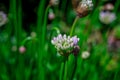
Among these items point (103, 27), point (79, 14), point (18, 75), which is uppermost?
point (79, 14)

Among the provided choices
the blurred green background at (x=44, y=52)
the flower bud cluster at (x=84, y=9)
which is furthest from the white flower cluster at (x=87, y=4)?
the blurred green background at (x=44, y=52)

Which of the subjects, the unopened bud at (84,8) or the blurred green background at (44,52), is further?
the blurred green background at (44,52)

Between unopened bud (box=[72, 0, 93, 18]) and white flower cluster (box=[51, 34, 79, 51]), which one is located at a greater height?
A: unopened bud (box=[72, 0, 93, 18])

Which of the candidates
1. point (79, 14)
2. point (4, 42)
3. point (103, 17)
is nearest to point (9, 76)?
point (4, 42)

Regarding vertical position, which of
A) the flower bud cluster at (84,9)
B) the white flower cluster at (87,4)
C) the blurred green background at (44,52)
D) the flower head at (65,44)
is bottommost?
the blurred green background at (44,52)

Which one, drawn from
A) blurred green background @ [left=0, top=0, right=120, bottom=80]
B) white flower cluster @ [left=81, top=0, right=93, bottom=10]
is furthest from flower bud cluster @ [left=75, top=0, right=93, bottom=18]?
blurred green background @ [left=0, top=0, right=120, bottom=80]

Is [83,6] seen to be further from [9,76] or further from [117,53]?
[117,53]

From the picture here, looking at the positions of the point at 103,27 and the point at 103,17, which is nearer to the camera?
the point at 103,17

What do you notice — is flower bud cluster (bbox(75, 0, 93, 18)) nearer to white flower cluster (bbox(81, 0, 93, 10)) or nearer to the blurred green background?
white flower cluster (bbox(81, 0, 93, 10))

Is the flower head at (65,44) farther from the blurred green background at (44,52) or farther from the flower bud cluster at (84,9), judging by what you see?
the blurred green background at (44,52)
